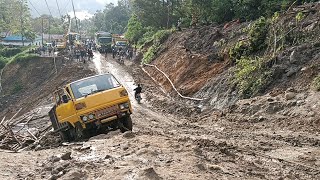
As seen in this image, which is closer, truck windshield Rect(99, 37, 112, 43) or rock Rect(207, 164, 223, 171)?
rock Rect(207, 164, 223, 171)

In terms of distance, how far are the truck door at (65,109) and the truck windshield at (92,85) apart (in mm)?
291

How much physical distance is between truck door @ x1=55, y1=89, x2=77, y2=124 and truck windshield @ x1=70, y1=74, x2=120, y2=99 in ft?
0.95

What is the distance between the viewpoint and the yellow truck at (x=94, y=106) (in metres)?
11.3

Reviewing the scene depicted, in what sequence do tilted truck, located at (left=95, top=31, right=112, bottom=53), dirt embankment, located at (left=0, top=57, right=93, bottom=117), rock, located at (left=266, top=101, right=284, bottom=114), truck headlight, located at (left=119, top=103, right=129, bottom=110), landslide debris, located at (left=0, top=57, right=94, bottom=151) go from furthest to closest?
tilted truck, located at (left=95, top=31, right=112, bottom=53) → dirt embankment, located at (left=0, top=57, right=93, bottom=117) → landslide debris, located at (left=0, top=57, right=94, bottom=151) → rock, located at (left=266, top=101, right=284, bottom=114) → truck headlight, located at (left=119, top=103, right=129, bottom=110)

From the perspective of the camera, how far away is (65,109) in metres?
11.9

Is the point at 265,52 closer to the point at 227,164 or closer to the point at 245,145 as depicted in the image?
the point at 245,145

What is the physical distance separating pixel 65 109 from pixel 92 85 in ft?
3.53

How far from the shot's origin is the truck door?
11.5 m

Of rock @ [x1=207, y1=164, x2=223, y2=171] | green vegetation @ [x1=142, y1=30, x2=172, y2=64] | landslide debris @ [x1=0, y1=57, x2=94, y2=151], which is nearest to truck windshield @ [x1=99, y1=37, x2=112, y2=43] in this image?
landslide debris @ [x1=0, y1=57, x2=94, y2=151]

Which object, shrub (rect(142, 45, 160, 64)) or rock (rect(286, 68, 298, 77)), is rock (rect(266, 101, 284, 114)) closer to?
rock (rect(286, 68, 298, 77))

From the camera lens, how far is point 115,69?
36.8 metres

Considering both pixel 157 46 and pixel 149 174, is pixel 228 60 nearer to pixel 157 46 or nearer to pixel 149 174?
pixel 149 174

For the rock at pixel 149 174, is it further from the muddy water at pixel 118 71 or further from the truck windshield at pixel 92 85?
the muddy water at pixel 118 71

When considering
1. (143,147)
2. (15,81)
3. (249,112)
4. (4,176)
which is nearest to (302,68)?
(249,112)
